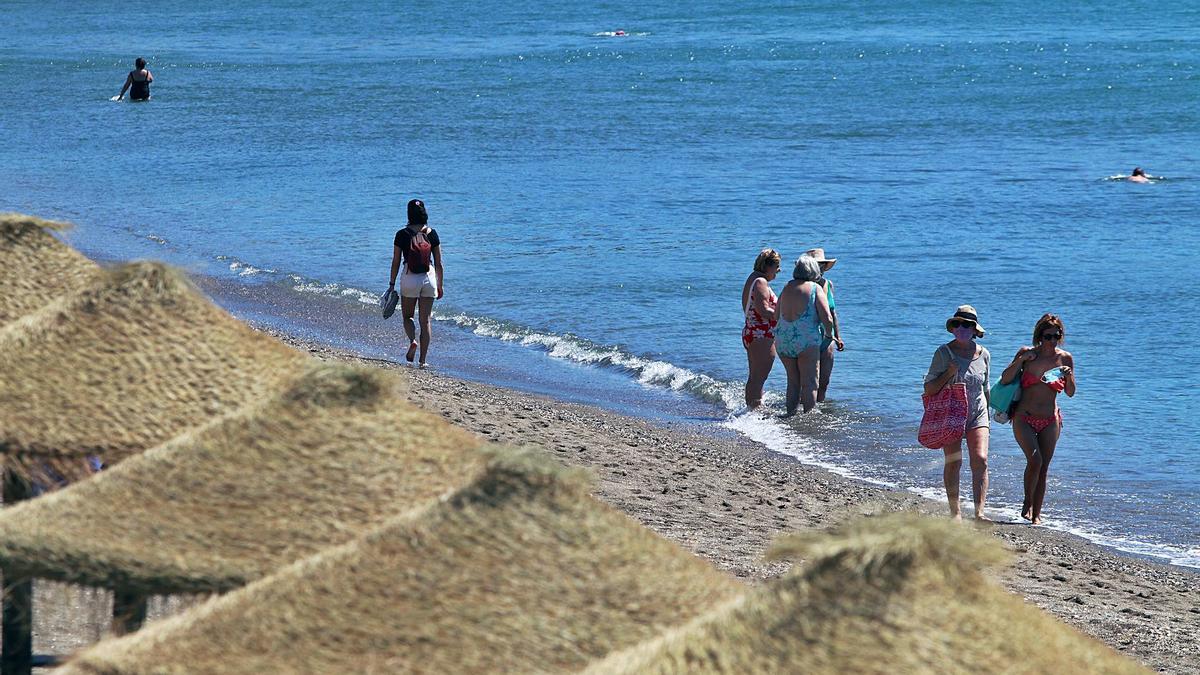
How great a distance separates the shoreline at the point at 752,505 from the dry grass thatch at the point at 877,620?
16.0 feet

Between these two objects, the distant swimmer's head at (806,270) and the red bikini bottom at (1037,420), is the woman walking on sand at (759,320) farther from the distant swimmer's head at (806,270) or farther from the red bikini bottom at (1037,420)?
the red bikini bottom at (1037,420)

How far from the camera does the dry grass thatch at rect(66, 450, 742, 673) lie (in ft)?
10.8

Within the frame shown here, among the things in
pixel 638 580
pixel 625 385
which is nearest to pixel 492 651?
pixel 638 580

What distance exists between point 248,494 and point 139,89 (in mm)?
40729

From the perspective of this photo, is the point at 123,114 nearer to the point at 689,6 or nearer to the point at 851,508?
the point at 851,508

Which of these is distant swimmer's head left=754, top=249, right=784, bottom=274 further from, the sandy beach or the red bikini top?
the red bikini top

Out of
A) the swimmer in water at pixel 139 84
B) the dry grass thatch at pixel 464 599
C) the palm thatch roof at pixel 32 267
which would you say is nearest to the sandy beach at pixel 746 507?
the palm thatch roof at pixel 32 267

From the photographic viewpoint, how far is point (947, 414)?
9617 millimetres

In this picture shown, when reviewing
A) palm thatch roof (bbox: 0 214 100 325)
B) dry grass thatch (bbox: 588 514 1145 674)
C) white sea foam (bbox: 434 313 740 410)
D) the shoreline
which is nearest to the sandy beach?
the shoreline

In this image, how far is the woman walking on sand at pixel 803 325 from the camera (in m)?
12.7

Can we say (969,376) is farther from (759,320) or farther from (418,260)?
(418,260)

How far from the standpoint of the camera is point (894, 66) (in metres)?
60.2

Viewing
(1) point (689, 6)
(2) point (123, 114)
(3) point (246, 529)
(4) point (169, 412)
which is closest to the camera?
(3) point (246, 529)

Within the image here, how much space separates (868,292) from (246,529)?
56.9 feet
